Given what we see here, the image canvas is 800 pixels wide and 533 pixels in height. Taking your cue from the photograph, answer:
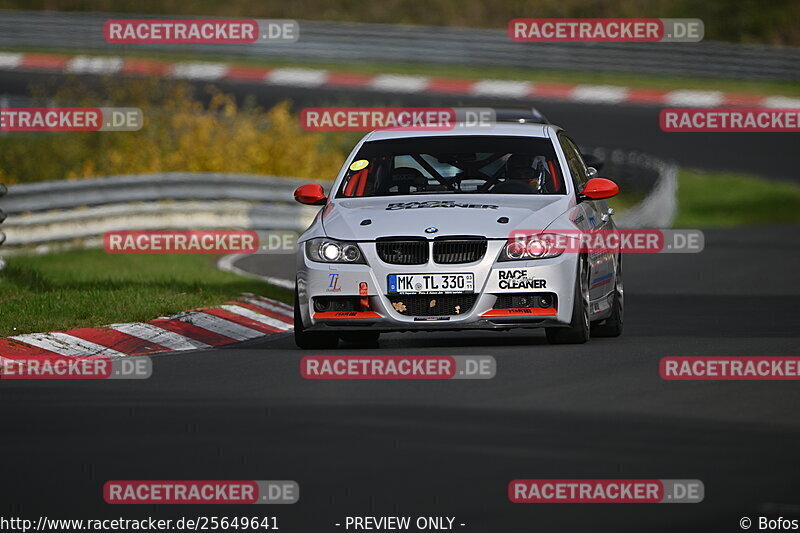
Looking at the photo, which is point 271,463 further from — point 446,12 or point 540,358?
point 446,12

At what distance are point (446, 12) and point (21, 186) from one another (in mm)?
33286

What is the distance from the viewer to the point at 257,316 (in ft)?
49.3

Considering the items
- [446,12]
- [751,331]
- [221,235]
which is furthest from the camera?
[446,12]

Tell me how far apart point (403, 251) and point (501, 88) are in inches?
1179

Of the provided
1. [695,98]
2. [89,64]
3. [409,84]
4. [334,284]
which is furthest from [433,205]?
[409,84]

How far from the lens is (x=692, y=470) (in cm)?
761

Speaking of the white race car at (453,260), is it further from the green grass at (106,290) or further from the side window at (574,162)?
the green grass at (106,290)

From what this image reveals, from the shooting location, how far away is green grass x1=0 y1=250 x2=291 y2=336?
13914 millimetres

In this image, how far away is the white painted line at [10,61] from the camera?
144ft

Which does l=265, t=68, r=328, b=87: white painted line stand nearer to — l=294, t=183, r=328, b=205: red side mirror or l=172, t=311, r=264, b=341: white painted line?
l=172, t=311, r=264, b=341: white painted line

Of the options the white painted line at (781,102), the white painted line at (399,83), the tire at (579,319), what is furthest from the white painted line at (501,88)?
the tire at (579,319)

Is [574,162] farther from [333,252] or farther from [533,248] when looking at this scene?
[333,252]

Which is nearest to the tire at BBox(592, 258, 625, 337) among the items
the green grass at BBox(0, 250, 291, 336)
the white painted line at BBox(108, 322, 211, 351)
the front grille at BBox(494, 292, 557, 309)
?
the front grille at BBox(494, 292, 557, 309)

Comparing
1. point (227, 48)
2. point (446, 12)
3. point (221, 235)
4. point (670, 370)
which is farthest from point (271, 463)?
point (446, 12)
